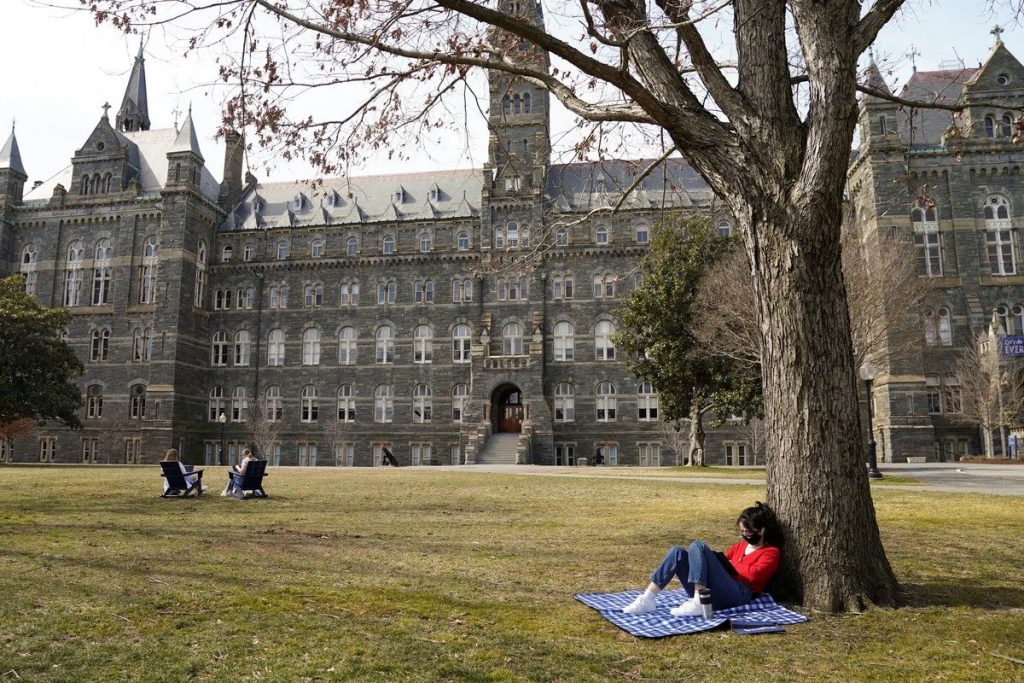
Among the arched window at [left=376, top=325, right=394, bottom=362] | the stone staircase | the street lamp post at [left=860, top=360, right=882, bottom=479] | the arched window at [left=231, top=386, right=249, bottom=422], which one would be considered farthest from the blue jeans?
the arched window at [left=231, top=386, right=249, bottom=422]

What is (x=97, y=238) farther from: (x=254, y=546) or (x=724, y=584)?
(x=724, y=584)

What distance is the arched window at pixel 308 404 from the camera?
155 ft

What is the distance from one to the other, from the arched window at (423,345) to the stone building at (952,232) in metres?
25.0

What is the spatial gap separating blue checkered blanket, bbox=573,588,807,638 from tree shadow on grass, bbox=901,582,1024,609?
1327 mm

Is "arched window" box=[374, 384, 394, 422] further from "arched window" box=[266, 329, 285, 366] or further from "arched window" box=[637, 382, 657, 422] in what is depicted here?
"arched window" box=[637, 382, 657, 422]

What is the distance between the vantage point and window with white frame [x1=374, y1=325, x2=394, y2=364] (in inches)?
1852

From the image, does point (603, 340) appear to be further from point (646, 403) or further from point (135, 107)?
point (135, 107)

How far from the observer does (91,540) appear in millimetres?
9359

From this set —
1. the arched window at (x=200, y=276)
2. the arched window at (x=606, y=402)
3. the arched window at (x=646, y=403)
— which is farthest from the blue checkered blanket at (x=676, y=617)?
the arched window at (x=200, y=276)

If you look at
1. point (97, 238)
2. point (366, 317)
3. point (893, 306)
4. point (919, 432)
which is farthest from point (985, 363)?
point (97, 238)

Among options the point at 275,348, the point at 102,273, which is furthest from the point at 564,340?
the point at 102,273

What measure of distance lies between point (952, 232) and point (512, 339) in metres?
24.6

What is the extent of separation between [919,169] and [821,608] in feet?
132

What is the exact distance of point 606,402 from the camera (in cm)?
4391
